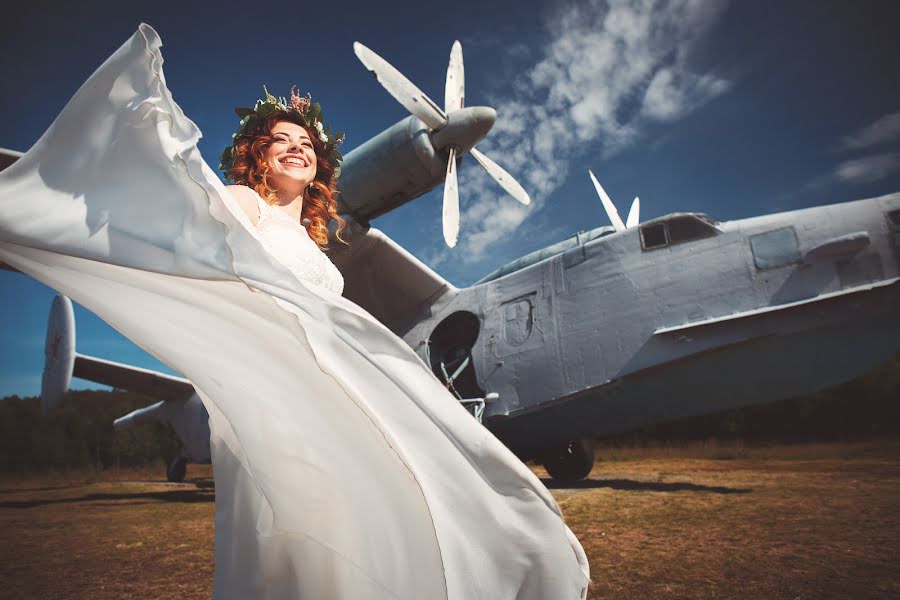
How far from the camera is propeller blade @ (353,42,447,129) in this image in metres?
5.92

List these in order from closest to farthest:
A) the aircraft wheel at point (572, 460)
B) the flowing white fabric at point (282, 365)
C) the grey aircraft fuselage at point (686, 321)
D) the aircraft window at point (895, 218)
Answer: the flowing white fabric at point (282, 365), the aircraft window at point (895, 218), the grey aircraft fuselage at point (686, 321), the aircraft wheel at point (572, 460)

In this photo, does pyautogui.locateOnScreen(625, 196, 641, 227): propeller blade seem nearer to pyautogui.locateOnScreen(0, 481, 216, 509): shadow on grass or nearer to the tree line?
the tree line

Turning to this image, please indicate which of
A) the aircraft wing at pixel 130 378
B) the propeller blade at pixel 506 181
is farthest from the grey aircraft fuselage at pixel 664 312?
the aircraft wing at pixel 130 378

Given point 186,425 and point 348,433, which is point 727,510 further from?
point 186,425

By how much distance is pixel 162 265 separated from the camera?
116 cm

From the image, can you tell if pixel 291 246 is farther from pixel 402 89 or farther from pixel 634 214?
pixel 634 214

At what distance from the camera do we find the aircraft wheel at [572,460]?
8789 mm

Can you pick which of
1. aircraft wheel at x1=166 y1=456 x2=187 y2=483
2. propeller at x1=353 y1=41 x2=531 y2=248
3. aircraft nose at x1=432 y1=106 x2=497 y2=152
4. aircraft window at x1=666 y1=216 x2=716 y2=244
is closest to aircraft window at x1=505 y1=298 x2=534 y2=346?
propeller at x1=353 y1=41 x2=531 y2=248

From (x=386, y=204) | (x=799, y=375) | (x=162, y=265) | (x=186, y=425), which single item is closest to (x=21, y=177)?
(x=162, y=265)

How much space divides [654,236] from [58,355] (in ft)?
33.2

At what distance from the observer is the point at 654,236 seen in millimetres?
5996

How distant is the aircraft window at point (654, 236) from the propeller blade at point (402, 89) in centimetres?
333

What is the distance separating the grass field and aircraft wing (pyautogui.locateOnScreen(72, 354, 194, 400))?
5200 mm

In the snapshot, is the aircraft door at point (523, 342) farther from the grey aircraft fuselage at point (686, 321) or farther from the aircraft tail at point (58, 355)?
the aircraft tail at point (58, 355)
